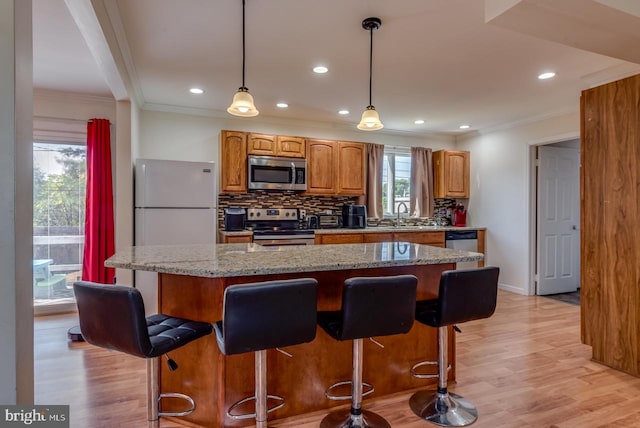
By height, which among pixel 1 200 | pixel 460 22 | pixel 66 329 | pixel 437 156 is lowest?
pixel 66 329

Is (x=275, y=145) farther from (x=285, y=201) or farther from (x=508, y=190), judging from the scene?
(x=508, y=190)

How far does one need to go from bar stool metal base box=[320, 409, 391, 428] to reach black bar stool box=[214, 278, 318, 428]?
24.3 inches

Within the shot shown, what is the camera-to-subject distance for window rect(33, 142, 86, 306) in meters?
4.04

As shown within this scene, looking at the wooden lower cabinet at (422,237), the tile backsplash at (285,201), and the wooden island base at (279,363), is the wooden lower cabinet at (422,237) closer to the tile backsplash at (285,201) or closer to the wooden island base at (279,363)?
the tile backsplash at (285,201)

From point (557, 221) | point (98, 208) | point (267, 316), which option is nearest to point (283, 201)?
point (98, 208)

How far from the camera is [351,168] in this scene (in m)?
5.17

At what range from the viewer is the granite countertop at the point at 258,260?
1723 mm

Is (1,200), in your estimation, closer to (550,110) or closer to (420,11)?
(420,11)

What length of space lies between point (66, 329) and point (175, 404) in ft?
7.45

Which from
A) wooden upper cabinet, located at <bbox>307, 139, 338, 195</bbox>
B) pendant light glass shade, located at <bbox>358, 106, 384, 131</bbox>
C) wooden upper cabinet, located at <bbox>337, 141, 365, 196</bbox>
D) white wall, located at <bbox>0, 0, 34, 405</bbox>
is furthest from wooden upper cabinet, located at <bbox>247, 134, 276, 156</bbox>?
white wall, located at <bbox>0, 0, 34, 405</bbox>

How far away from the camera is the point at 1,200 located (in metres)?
1.01

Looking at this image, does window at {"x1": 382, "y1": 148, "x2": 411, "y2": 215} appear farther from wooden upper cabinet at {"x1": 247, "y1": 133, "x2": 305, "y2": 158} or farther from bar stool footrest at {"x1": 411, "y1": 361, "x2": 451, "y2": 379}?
bar stool footrest at {"x1": 411, "y1": 361, "x2": 451, "y2": 379}

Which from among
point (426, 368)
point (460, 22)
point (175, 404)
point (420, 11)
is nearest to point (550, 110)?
point (460, 22)

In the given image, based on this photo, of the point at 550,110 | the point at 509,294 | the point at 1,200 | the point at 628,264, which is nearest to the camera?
the point at 1,200
